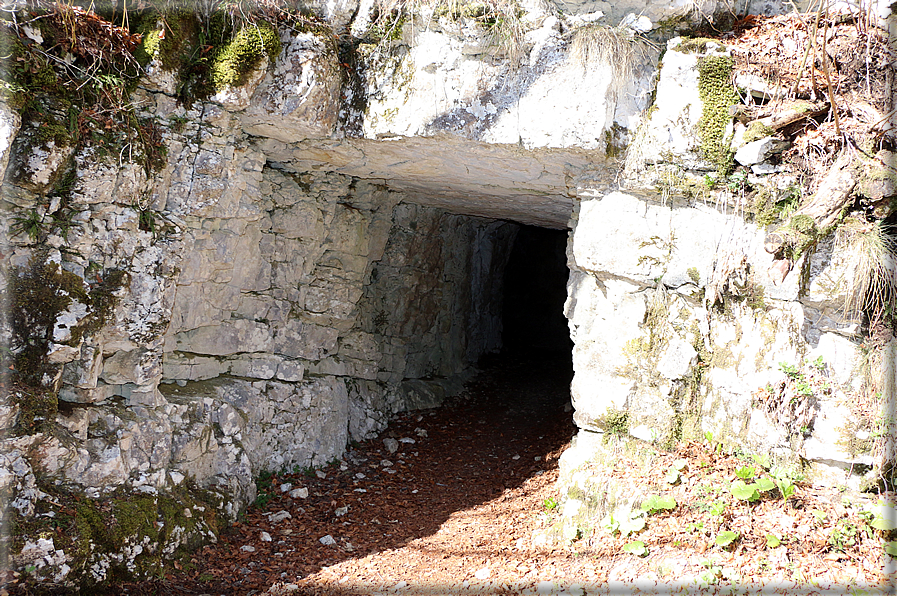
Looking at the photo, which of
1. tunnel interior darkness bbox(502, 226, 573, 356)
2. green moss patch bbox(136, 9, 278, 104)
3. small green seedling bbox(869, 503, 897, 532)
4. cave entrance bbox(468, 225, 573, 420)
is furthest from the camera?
tunnel interior darkness bbox(502, 226, 573, 356)

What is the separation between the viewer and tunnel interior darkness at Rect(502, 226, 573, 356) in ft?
45.1

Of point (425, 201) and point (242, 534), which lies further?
point (425, 201)

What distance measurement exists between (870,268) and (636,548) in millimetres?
2577

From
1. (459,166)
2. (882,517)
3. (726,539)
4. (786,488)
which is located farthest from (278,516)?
(882,517)

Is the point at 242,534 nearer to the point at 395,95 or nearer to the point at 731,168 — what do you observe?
the point at 395,95

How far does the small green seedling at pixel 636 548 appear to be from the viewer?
4.29m

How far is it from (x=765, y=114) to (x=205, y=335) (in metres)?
5.28

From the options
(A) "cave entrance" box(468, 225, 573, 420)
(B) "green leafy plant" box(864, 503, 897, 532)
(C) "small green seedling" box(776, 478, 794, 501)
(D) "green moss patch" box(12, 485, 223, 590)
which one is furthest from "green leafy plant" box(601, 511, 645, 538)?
(A) "cave entrance" box(468, 225, 573, 420)

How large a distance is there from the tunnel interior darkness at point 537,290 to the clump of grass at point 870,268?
9.26 meters

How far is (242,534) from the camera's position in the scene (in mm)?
5359

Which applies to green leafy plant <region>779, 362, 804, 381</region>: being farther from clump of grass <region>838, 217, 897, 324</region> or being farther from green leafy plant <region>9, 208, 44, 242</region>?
green leafy plant <region>9, 208, 44, 242</region>

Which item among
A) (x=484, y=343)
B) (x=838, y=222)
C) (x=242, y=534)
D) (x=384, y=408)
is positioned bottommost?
(x=242, y=534)

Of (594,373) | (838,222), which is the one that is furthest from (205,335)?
(838,222)

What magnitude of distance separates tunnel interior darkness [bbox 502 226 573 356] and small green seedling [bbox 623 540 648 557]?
893 centimetres
